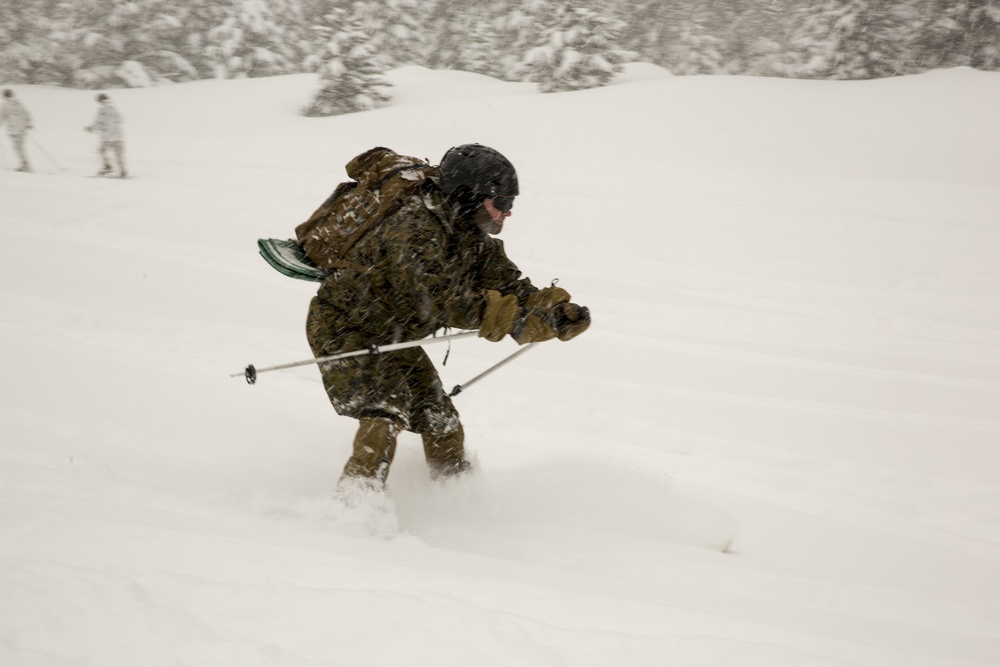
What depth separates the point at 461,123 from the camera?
1986 centimetres

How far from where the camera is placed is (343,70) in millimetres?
22672

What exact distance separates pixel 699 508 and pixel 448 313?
1934 mm

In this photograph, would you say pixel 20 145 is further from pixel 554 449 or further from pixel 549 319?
pixel 549 319

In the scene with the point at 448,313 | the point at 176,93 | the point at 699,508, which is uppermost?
the point at 448,313

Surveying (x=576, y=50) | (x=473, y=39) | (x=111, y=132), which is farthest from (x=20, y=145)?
(x=473, y=39)

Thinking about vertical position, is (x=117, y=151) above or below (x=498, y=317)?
below

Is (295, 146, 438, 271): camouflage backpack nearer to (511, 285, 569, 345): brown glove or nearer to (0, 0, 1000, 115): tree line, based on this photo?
(511, 285, 569, 345): brown glove

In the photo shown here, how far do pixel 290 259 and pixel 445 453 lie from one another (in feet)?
4.50

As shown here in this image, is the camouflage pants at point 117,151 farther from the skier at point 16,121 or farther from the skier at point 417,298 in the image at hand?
the skier at point 417,298

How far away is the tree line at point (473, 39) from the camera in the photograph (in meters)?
22.8

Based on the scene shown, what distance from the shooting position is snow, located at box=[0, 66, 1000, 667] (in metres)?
2.40

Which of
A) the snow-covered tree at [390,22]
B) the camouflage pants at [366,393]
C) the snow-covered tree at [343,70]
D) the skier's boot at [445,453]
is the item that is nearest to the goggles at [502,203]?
the camouflage pants at [366,393]

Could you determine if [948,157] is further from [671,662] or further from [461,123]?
[671,662]

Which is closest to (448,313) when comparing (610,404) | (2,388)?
(610,404)
